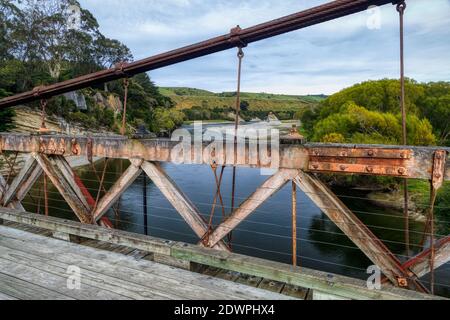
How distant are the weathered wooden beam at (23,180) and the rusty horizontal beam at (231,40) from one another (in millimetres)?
1143

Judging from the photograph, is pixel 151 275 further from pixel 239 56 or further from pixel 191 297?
pixel 239 56

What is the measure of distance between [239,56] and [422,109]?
36.7m

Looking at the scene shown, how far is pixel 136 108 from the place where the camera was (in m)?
56.5

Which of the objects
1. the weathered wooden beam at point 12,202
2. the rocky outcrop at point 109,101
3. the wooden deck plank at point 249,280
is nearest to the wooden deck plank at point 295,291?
the wooden deck plank at point 249,280

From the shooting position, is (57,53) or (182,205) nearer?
(182,205)

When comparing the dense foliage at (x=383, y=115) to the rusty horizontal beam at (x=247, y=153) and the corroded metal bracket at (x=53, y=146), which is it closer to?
the rusty horizontal beam at (x=247, y=153)

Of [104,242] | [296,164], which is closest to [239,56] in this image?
[296,164]

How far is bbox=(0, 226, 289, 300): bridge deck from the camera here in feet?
10.4

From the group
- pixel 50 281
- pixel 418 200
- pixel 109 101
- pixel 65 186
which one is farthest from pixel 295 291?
pixel 109 101

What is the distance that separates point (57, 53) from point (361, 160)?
161 ft

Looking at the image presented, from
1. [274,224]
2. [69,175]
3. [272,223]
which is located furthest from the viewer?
[272,223]

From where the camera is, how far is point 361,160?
290 cm

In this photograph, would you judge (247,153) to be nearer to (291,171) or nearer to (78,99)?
(291,171)

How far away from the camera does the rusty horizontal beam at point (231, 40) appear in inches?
138
